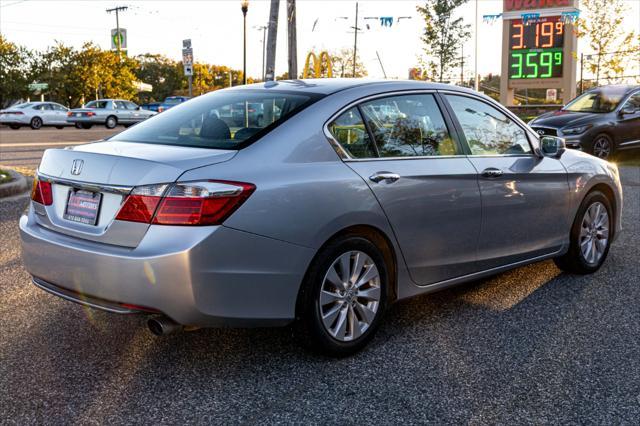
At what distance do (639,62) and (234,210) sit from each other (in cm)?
3466

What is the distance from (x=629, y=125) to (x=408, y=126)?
12.8m

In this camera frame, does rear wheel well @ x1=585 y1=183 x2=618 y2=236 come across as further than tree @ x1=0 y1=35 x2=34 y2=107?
No

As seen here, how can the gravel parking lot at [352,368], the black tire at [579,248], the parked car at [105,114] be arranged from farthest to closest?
the parked car at [105,114] → the black tire at [579,248] → the gravel parking lot at [352,368]

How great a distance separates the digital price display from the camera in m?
33.7

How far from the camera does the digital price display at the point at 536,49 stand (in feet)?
111

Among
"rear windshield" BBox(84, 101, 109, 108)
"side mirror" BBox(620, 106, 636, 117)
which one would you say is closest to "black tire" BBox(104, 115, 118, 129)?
"rear windshield" BBox(84, 101, 109, 108)

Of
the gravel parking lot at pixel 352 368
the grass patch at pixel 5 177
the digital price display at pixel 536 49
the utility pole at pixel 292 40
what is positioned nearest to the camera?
the gravel parking lot at pixel 352 368

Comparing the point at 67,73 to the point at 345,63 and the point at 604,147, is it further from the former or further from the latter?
the point at 604,147

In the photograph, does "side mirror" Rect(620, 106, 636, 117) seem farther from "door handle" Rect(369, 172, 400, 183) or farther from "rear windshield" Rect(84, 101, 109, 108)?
"rear windshield" Rect(84, 101, 109, 108)

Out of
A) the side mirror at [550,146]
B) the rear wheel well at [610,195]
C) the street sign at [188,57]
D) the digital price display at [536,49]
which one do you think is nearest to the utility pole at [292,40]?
the street sign at [188,57]

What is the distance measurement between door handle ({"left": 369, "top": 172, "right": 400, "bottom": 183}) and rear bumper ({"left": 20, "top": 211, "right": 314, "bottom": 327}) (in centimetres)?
64

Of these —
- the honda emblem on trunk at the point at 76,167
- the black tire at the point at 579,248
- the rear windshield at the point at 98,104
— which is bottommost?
the black tire at the point at 579,248

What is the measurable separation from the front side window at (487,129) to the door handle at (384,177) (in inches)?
35.4

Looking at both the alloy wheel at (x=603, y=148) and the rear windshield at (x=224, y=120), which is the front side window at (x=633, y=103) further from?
the rear windshield at (x=224, y=120)
